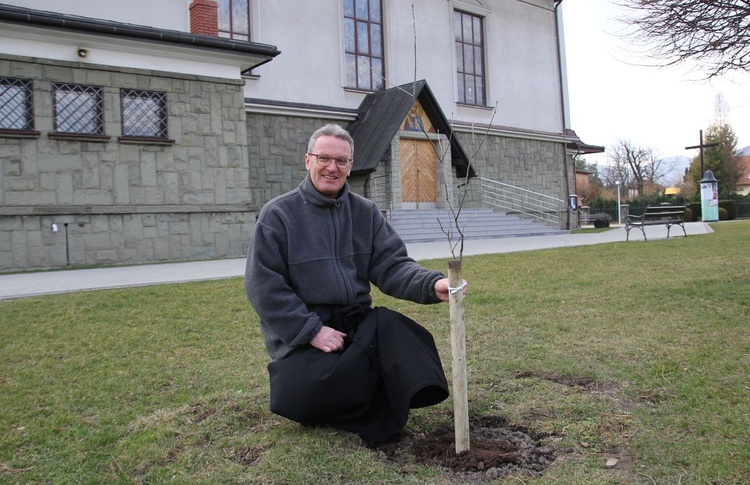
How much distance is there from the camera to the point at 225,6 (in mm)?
17656

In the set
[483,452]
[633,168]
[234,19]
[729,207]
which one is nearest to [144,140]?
[234,19]

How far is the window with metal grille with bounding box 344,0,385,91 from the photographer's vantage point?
20.2 meters

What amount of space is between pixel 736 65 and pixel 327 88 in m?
13.6

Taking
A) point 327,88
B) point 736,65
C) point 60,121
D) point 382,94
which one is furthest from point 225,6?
point 736,65

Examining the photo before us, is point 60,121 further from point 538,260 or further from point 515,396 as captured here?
point 515,396

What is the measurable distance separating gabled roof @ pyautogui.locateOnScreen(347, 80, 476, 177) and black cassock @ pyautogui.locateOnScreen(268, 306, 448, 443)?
1497 centimetres

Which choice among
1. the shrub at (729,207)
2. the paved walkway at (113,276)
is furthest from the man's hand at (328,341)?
the shrub at (729,207)

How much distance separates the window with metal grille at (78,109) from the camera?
12.3 m

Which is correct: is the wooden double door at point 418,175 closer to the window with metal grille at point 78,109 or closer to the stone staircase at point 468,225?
the stone staircase at point 468,225

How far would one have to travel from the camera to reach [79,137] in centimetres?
1235

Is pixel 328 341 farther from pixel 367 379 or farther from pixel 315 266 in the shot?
pixel 315 266

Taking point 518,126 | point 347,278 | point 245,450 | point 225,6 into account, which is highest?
point 225,6

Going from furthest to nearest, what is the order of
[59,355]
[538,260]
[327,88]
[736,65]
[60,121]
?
[327,88], [60,121], [538,260], [736,65], [59,355]

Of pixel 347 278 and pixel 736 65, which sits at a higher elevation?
pixel 736 65
